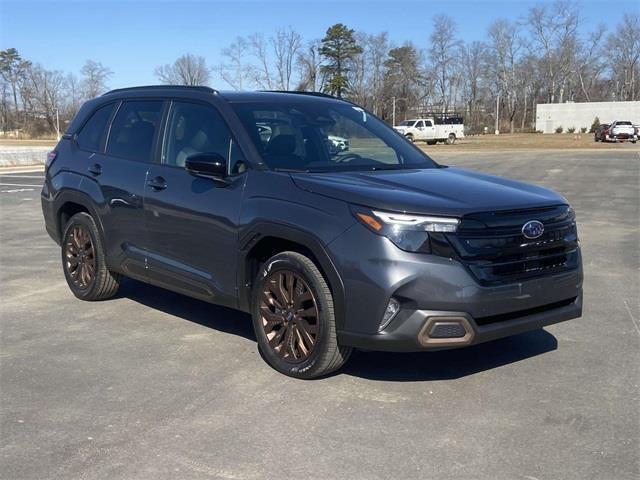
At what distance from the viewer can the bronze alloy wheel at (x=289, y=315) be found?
436 centimetres

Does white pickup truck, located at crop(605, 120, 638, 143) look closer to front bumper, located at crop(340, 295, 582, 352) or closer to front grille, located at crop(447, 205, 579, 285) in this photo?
front grille, located at crop(447, 205, 579, 285)

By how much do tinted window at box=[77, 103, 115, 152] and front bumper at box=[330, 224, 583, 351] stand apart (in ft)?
10.6

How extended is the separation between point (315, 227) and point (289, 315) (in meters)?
0.65

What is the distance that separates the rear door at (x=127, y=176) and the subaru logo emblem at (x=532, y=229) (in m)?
2.98

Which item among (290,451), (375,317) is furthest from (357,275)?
(290,451)

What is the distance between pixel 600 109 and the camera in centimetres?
8281

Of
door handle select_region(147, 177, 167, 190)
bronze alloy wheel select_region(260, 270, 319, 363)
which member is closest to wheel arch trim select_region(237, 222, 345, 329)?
bronze alloy wheel select_region(260, 270, 319, 363)

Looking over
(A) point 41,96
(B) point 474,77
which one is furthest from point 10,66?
(B) point 474,77

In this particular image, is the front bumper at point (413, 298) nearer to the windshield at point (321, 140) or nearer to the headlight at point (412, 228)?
the headlight at point (412, 228)

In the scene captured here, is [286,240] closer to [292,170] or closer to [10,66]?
[292,170]

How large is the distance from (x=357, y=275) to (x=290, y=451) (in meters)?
1.06

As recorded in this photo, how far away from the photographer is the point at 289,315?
4.49 meters

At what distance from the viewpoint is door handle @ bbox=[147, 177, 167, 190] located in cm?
535

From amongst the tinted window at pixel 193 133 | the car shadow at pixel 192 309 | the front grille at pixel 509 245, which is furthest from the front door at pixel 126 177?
Result: the front grille at pixel 509 245
